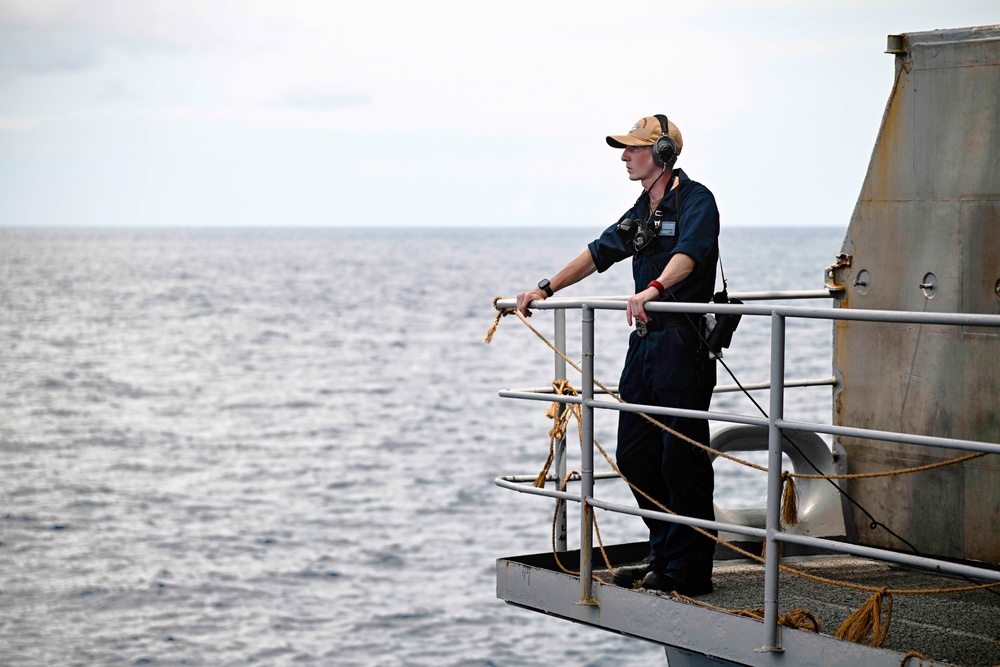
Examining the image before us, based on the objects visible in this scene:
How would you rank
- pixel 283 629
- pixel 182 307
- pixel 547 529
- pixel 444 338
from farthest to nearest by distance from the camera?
pixel 182 307, pixel 444 338, pixel 547 529, pixel 283 629

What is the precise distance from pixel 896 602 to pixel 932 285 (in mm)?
1564

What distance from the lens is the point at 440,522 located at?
2681 cm

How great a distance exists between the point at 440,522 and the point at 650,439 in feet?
69.4

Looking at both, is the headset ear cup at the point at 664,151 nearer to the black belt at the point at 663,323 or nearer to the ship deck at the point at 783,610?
the black belt at the point at 663,323

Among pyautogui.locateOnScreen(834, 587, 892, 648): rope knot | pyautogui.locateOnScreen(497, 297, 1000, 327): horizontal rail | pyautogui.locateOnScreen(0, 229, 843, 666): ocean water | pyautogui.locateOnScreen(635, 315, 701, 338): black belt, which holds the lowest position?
pyautogui.locateOnScreen(0, 229, 843, 666): ocean water

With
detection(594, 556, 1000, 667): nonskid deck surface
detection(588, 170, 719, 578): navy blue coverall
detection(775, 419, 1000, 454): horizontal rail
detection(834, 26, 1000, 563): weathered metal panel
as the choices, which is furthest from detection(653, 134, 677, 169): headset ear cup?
detection(594, 556, 1000, 667): nonskid deck surface

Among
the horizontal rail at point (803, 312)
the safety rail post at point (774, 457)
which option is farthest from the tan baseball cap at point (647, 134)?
the safety rail post at point (774, 457)

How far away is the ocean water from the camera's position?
70.0ft

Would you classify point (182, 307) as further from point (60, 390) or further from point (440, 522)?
point (440, 522)

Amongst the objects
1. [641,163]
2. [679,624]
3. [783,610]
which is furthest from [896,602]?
[641,163]

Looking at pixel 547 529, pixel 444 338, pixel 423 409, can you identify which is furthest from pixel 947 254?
pixel 444 338

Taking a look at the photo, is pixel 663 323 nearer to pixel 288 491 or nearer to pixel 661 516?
pixel 661 516

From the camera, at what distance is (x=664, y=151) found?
5.77 m

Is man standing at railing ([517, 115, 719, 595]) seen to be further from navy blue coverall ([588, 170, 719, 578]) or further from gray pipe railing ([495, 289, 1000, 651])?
gray pipe railing ([495, 289, 1000, 651])
